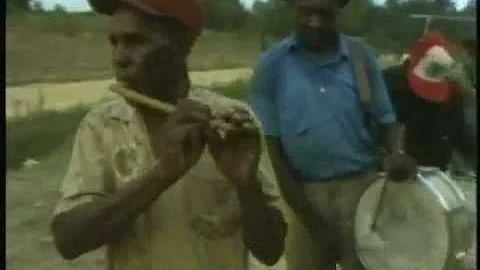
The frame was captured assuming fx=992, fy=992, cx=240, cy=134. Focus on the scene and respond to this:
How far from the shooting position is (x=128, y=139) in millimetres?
1333

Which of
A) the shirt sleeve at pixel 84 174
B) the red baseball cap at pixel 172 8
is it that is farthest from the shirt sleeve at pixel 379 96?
the shirt sleeve at pixel 84 174

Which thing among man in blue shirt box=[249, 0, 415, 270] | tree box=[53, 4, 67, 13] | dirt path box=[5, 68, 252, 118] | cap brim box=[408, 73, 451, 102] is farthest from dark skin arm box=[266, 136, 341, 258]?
tree box=[53, 4, 67, 13]

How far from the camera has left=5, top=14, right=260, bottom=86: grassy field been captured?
1353 millimetres

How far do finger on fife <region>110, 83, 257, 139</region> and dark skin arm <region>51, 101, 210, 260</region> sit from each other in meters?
0.02

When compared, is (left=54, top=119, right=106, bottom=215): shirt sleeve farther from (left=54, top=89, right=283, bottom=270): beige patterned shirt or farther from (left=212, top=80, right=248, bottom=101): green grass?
(left=212, top=80, right=248, bottom=101): green grass

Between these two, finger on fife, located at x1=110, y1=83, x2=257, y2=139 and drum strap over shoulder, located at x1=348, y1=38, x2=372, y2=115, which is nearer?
finger on fife, located at x1=110, y1=83, x2=257, y2=139

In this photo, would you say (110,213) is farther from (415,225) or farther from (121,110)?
(415,225)

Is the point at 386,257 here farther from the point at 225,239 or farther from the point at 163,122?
the point at 163,122

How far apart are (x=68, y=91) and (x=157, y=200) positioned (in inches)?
7.9

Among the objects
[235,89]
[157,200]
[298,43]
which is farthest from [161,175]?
[298,43]

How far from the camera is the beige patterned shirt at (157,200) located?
1.33m

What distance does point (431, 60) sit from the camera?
143 cm

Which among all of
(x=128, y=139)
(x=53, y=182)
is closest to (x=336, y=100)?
(x=128, y=139)

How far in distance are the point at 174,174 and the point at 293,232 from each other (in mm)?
194
